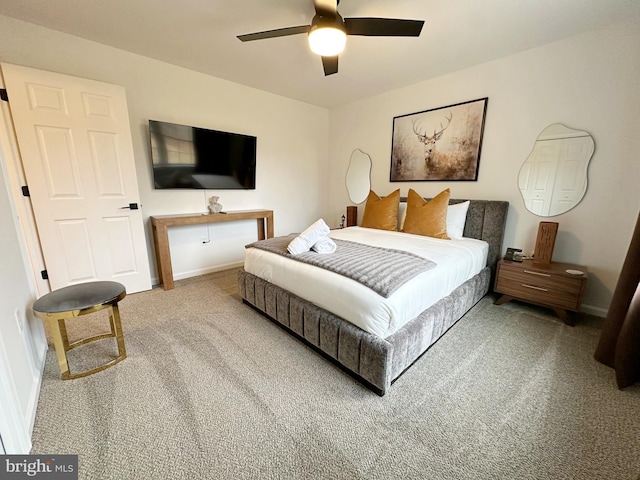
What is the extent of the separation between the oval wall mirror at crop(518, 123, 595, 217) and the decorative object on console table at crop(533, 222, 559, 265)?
1.02 feet

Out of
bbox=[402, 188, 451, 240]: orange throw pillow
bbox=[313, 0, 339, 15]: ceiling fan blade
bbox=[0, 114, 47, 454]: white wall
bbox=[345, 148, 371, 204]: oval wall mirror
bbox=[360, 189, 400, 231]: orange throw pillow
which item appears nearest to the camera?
bbox=[0, 114, 47, 454]: white wall

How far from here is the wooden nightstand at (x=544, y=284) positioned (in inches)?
85.4

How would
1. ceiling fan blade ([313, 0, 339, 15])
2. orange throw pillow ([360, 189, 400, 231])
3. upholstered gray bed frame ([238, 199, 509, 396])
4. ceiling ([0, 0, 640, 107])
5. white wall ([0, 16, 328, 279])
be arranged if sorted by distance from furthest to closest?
orange throw pillow ([360, 189, 400, 231]), white wall ([0, 16, 328, 279]), ceiling ([0, 0, 640, 107]), ceiling fan blade ([313, 0, 339, 15]), upholstered gray bed frame ([238, 199, 509, 396])

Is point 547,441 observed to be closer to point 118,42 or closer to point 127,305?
point 127,305

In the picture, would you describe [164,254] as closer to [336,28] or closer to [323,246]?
[323,246]

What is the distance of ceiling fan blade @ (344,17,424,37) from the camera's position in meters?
1.65

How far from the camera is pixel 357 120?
13.7 feet

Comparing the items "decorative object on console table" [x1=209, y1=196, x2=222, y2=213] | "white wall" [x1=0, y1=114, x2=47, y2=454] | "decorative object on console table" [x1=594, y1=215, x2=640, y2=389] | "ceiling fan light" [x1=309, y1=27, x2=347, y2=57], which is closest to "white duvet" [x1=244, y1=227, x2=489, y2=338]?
"decorative object on console table" [x1=594, y1=215, x2=640, y2=389]

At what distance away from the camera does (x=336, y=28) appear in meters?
1.68

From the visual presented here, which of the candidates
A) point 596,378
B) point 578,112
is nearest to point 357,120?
point 578,112

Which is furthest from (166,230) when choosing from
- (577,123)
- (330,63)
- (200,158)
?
(577,123)

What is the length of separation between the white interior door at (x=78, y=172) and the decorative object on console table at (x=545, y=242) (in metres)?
4.23

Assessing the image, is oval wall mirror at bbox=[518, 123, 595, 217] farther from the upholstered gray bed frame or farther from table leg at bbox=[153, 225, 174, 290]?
table leg at bbox=[153, 225, 174, 290]

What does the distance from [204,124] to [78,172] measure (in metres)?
1.48
